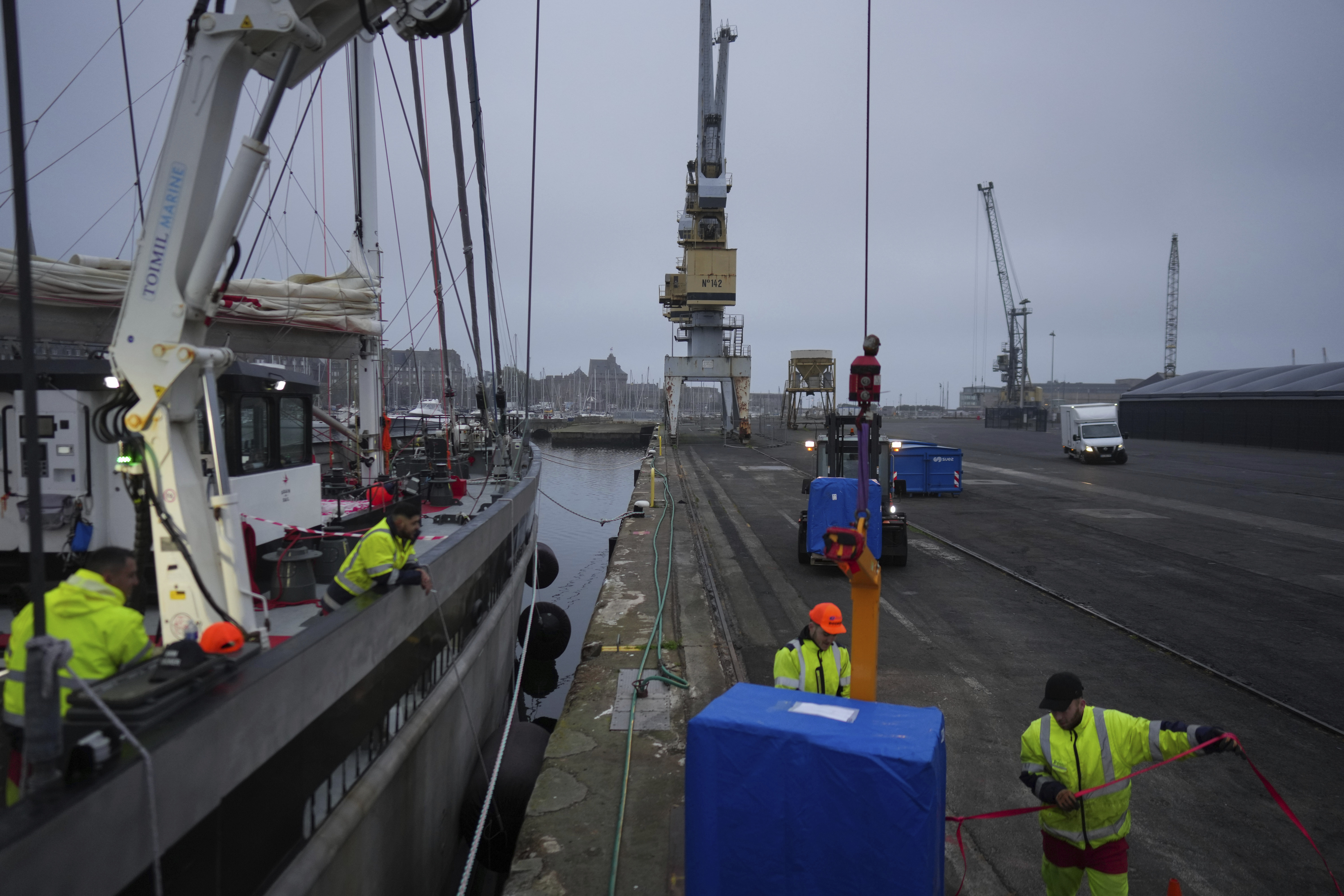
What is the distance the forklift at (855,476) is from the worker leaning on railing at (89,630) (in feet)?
35.5

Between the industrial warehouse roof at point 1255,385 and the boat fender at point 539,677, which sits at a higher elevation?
the industrial warehouse roof at point 1255,385

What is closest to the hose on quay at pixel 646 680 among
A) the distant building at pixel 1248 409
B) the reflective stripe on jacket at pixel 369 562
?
the reflective stripe on jacket at pixel 369 562

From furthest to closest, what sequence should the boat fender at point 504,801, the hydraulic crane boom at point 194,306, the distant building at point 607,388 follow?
1. the distant building at point 607,388
2. the boat fender at point 504,801
3. the hydraulic crane boom at point 194,306

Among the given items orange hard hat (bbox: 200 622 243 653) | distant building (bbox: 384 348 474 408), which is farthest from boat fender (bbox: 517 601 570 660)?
distant building (bbox: 384 348 474 408)

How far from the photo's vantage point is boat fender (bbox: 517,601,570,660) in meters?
13.6

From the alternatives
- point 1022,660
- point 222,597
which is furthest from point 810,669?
point 1022,660

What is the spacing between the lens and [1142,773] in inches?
193

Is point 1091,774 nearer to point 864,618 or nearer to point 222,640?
point 864,618

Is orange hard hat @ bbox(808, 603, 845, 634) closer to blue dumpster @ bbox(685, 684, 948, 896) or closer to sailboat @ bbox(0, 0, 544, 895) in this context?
blue dumpster @ bbox(685, 684, 948, 896)

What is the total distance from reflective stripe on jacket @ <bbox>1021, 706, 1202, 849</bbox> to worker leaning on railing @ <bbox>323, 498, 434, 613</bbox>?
4.13m

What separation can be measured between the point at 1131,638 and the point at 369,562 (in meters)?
9.78

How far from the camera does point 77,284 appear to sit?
7496 millimetres

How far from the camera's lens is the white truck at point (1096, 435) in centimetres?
3597

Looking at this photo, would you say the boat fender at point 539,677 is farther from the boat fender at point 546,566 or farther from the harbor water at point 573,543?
the boat fender at point 546,566
